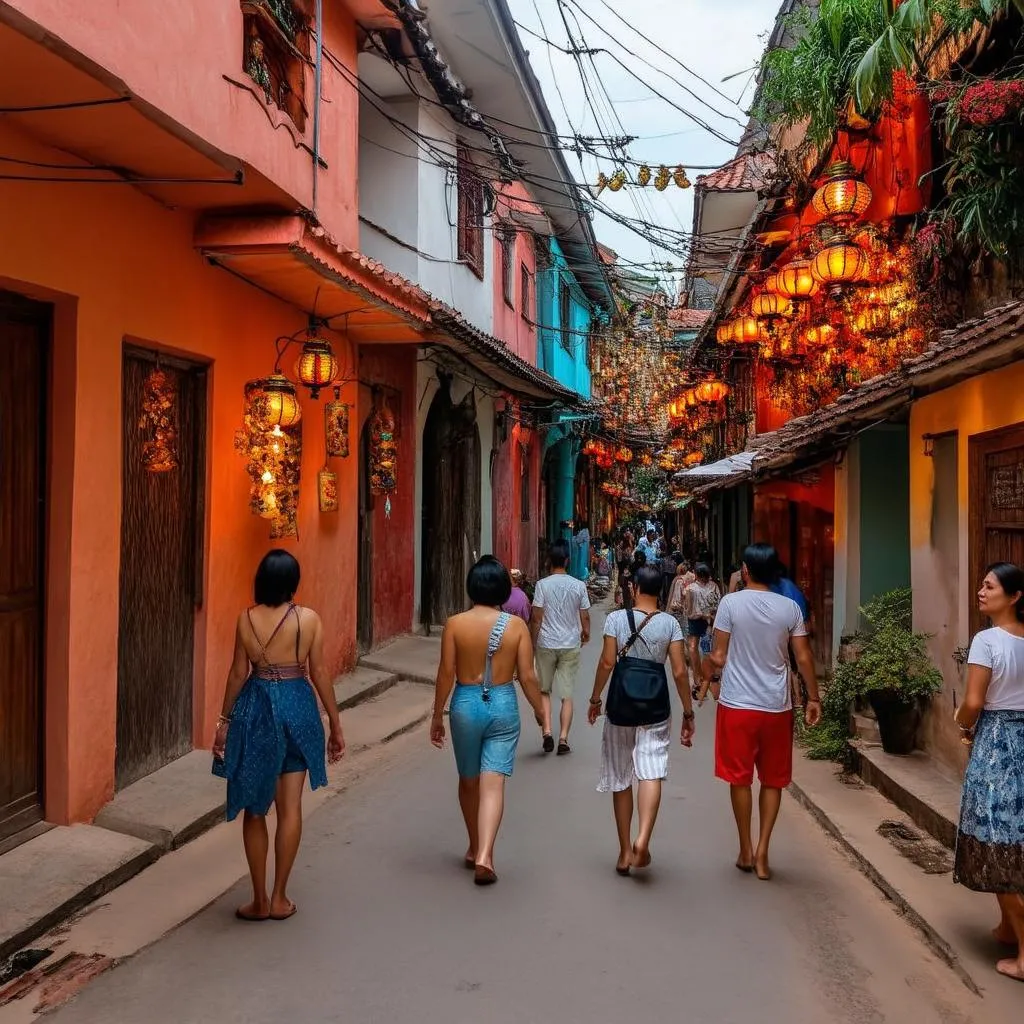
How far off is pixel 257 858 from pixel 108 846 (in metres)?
1.52

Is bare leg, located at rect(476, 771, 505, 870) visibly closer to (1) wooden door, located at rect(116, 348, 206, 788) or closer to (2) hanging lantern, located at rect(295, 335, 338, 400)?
(1) wooden door, located at rect(116, 348, 206, 788)

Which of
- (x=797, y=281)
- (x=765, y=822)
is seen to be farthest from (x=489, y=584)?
(x=797, y=281)

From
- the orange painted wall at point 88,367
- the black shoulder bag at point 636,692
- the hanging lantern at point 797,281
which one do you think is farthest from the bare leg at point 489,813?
the hanging lantern at point 797,281

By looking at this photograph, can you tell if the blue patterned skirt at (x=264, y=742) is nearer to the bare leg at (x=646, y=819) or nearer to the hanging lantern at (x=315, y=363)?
the bare leg at (x=646, y=819)

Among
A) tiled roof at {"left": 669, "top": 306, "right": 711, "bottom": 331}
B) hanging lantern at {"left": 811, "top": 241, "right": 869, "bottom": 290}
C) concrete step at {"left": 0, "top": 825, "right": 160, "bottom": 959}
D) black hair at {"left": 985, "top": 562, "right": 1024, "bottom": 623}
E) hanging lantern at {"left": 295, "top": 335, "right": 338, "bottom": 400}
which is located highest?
tiled roof at {"left": 669, "top": 306, "right": 711, "bottom": 331}

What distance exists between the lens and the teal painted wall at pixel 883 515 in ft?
36.8

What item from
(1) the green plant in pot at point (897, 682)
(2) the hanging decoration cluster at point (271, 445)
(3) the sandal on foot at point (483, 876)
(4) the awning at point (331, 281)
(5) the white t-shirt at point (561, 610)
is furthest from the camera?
(5) the white t-shirt at point (561, 610)

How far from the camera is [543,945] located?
486cm

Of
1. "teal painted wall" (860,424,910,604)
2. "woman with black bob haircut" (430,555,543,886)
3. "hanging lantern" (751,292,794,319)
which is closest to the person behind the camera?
"woman with black bob haircut" (430,555,543,886)

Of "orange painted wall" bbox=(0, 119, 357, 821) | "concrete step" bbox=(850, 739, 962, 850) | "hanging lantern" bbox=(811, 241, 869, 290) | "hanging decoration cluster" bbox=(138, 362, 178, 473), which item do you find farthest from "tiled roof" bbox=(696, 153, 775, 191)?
"hanging decoration cluster" bbox=(138, 362, 178, 473)

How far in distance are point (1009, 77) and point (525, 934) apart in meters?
7.97

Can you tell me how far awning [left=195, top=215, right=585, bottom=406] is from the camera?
25.0 feet

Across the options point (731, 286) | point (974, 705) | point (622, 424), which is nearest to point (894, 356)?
point (731, 286)

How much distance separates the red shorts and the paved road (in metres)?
0.62
